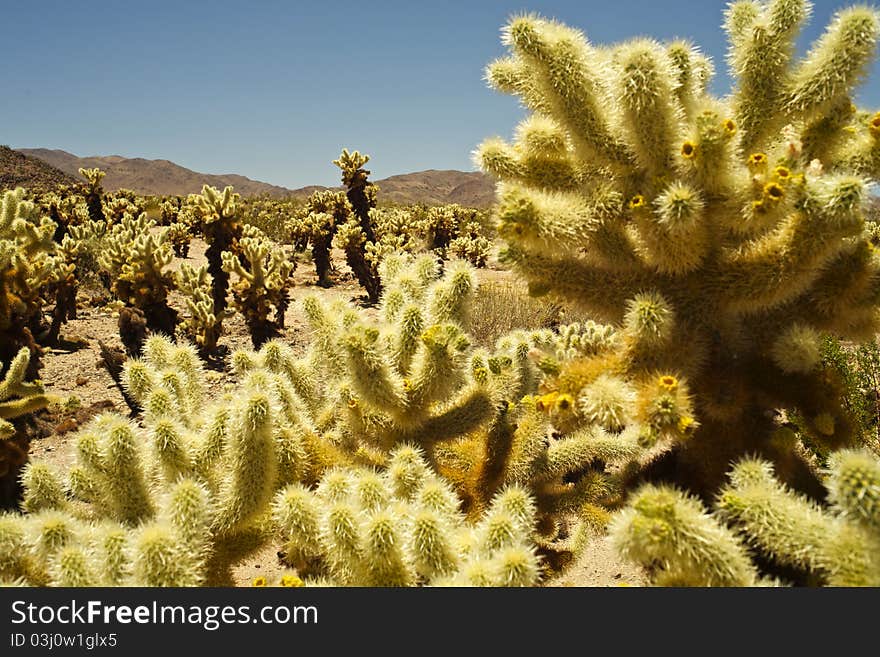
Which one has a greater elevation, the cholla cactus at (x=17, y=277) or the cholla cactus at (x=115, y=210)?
the cholla cactus at (x=115, y=210)

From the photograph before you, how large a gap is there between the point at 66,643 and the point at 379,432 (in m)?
1.71

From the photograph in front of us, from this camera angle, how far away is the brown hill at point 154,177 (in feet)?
350

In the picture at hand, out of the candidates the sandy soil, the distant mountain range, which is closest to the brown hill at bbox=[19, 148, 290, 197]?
the distant mountain range

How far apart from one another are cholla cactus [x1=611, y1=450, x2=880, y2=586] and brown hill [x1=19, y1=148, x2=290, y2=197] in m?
104

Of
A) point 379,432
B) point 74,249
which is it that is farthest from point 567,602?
point 74,249

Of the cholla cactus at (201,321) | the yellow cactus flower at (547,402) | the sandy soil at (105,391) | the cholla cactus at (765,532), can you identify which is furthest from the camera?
the cholla cactus at (201,321)

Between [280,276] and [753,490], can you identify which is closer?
[753,490]

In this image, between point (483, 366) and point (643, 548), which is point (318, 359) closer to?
point (483, 366)

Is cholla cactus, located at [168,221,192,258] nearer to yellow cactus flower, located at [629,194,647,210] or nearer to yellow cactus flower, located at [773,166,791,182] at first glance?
yellow cactus flower, located at [629,194,647,210]

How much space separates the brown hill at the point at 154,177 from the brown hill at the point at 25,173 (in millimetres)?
48021

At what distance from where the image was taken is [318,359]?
3.91 meters

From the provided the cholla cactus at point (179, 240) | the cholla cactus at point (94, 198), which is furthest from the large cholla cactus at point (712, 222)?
the cholla cactus at point (94, 198)

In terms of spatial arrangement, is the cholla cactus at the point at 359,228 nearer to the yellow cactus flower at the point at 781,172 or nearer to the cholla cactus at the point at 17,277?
the cholla cactus at the point at 17,277

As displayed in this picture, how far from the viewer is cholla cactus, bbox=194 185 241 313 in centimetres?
939
